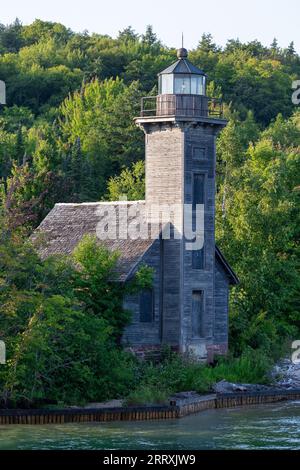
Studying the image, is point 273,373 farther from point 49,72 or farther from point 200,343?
point 49,72

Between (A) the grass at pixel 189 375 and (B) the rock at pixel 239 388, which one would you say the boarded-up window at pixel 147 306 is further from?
(B) the rock at pixel 239 388

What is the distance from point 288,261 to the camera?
177 ft

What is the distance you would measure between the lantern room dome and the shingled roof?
14.2 feet

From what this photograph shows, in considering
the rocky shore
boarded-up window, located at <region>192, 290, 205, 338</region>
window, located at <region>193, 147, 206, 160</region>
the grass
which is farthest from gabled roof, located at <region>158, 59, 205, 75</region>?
the rocky shore

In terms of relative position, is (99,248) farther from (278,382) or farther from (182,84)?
(278,382)

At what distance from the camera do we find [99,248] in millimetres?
43844

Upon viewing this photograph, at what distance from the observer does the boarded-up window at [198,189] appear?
45750 mm

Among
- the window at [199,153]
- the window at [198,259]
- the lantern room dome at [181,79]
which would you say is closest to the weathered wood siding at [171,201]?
the window at [199,153]

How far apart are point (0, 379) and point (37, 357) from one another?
1.32m

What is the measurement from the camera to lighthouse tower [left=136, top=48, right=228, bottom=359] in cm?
4538

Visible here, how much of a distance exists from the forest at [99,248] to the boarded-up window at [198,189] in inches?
146

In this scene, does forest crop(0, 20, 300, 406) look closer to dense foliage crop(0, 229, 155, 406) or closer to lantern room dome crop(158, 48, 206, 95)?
dense foliage crop(0, 229, 155, 406)

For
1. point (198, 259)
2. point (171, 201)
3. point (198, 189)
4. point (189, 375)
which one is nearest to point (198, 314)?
point (198, 259)
